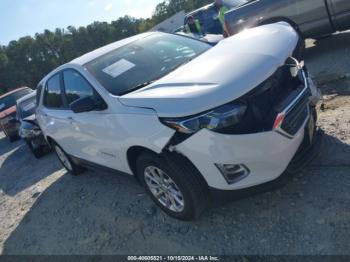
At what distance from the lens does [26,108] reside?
11.4m

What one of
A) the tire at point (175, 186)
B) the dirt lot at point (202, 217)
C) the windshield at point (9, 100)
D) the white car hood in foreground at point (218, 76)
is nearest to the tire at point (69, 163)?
the dirt lot at point (202, 217)

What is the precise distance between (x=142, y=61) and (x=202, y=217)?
1.90m

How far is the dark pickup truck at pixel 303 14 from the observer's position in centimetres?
756

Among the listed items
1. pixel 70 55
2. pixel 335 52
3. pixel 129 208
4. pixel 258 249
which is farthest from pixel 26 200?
pixel 70 55

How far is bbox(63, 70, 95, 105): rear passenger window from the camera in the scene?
4434 millimetres

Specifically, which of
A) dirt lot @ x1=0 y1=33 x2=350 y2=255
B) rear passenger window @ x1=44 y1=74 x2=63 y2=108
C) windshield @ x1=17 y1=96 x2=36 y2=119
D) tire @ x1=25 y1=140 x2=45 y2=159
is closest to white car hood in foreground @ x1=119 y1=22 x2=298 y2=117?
dirt lot @ x1=0 y1=33 x2=350 y2=255

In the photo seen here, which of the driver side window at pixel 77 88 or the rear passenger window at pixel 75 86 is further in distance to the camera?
the rear passenger window at pixel 75 86

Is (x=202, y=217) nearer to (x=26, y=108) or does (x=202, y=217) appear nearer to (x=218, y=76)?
(x=218, y=76)

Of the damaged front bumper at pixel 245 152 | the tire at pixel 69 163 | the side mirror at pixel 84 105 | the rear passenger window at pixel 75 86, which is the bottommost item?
the tire at pixel 69 163

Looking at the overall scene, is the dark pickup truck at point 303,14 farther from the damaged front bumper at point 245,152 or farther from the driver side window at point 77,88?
the damaged front bumper at point 245,152

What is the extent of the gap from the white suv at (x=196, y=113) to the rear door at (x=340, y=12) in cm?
370

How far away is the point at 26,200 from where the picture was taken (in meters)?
6.38

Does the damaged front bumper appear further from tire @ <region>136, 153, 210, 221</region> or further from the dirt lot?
the dirt lot

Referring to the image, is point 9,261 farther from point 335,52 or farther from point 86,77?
point 335,52
